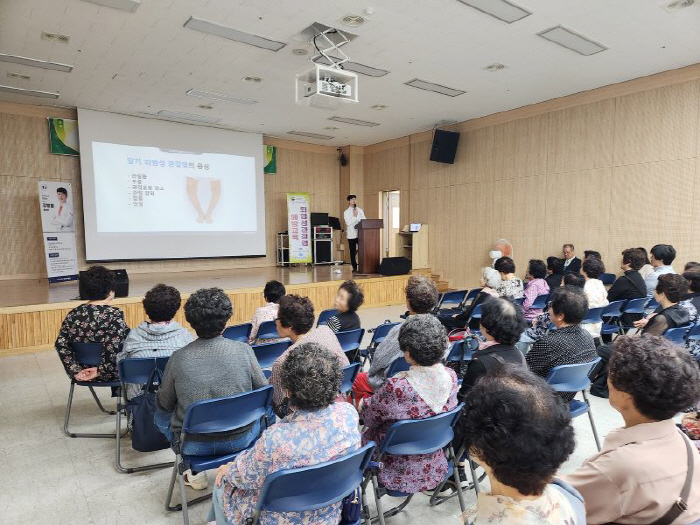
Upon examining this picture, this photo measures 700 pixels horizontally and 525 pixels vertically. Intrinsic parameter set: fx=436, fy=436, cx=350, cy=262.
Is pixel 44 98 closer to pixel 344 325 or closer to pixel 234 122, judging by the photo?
pixel 234 122

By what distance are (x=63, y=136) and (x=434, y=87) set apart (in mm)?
7200

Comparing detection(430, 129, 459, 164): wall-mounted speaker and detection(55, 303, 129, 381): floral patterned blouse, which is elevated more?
detection(430, 129, 459, 164): wall-mounted speaker

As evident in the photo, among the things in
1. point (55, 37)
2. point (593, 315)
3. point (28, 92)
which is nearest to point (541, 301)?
point (593, 315)

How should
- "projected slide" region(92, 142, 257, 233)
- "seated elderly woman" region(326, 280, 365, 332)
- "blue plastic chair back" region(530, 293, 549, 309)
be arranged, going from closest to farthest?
"seated elderly woman" region(326, 280, 365, 332) → "blue plastic chair back" region(530, 293, 549, 309) → "projected slide" region(92, 142, 257, 233)

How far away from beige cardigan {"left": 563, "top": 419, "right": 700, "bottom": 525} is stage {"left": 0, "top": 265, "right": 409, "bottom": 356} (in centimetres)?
579

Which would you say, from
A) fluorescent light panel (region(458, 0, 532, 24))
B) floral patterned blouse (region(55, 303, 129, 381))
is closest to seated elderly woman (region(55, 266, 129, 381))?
floral patterned blouse (region(55, 303, 129, 381))

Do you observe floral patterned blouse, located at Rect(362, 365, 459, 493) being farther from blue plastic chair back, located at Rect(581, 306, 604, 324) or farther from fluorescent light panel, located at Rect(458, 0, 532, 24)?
fluorescent light panel, located at Rect(458, 0, 532, 24)

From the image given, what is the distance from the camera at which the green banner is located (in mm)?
11289

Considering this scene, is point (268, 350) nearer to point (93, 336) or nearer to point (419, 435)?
point (93, 336)

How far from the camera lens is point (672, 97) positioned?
6441 mm

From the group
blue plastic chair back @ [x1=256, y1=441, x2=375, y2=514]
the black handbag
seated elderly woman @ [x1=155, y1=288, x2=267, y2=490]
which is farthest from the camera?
the black handbag

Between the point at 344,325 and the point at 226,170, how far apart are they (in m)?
7.77

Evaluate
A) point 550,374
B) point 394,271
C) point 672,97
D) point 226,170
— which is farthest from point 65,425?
point 672,97

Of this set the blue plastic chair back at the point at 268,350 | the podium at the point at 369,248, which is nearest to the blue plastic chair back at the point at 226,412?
the blue plastic chair back at the point at 268,350
